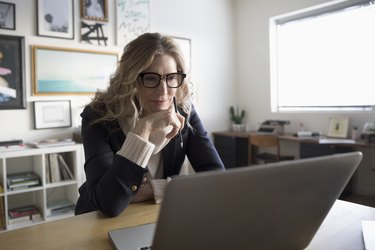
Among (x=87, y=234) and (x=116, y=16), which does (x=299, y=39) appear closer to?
(x=116, y=16)

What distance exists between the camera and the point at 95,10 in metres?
3.26

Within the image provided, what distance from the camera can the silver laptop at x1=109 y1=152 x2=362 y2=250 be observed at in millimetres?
454

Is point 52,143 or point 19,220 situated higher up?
point 52,143

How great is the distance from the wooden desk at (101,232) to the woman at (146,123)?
0.12m

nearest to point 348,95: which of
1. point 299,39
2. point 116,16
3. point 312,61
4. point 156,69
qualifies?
point 312,61

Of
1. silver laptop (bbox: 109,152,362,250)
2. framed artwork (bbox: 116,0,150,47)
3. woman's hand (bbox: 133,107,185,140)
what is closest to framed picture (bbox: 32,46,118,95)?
framed artwork (bbox: 116,0,150,47)

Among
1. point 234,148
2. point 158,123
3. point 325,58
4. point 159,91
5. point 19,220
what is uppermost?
point 325,58

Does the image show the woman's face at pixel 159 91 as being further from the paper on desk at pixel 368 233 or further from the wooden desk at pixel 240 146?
the wooden desk at pixel 240 146

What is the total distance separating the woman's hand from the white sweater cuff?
7cm

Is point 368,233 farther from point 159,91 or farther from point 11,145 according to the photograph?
point 11,145

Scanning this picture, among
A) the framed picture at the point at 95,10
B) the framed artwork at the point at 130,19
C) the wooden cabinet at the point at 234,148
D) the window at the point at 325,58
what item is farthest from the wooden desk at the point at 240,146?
the framed picture at the point at 95,10

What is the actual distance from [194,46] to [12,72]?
85.9 inches

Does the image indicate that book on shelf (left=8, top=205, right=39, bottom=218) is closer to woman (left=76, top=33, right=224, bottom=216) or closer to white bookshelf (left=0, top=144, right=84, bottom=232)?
white bookshelf (left=0, top=144, right=84, bottom=232)

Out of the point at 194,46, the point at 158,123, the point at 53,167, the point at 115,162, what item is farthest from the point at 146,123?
the point at 194,46
